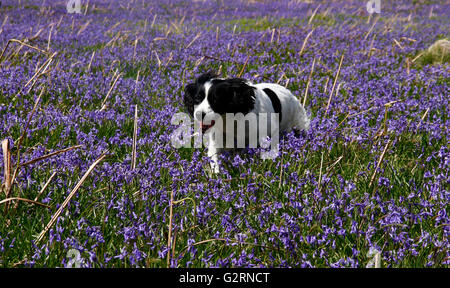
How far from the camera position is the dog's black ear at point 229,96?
395 cm

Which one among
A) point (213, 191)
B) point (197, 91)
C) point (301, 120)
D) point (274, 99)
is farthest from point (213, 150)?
point (301, 120)

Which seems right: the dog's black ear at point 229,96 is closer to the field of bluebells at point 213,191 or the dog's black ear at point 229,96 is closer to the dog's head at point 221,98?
the dog's head at point 221,98

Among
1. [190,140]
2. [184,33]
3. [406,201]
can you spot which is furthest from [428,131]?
[184,33]

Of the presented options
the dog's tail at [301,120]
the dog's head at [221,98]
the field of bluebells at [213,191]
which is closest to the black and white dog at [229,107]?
the dog's head at [221,98]

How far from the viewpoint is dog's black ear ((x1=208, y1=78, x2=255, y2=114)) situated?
12.9ft

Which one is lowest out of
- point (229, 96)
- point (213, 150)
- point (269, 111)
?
point (213, 150)

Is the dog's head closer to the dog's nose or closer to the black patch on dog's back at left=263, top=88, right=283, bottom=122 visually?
the dog's nose

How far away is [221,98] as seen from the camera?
3971 millimetres

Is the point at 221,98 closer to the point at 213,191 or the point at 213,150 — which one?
the point at 213,150

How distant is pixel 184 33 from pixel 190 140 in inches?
358

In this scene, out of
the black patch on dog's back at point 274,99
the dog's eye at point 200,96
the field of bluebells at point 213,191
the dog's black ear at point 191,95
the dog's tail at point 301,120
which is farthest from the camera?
the dog's tail at point 301,120

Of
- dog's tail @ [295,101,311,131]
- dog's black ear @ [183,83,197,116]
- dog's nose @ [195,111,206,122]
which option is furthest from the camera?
dog's tail @ [295,101,311,131]

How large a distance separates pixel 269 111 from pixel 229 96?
80 cm

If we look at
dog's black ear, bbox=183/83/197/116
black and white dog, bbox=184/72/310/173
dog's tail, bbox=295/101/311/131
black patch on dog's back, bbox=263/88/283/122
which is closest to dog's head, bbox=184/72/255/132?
black and white dog, bbox=184/72/310/173
